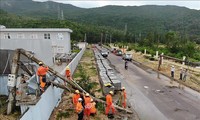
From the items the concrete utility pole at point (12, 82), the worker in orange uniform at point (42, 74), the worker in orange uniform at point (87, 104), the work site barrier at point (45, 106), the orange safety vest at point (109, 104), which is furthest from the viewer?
the concrete utility pole at point (12, 82)

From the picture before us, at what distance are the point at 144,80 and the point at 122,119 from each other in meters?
11.3

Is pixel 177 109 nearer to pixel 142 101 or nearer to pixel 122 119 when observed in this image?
pixel 142 101

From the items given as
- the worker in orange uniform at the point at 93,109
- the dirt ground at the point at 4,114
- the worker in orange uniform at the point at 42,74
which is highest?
the worker in orange uniform at the point at 42,74

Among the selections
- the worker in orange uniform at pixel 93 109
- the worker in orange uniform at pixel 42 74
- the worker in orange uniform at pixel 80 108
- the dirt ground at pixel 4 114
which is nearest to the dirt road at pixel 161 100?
the worker in orange uniform at pixel 93 109

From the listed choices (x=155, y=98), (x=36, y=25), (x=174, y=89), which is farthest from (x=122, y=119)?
(x=36, y=25)

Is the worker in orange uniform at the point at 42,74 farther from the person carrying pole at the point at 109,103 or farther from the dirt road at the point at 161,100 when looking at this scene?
the dirt road at the point at 161,100

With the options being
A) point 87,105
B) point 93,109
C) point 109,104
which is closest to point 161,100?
point 109,104

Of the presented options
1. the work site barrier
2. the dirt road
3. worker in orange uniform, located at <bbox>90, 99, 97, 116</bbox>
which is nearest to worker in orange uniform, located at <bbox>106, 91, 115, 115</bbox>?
worker in orange uniform, located at <bbox>90, 99, 97, 116</bbox>

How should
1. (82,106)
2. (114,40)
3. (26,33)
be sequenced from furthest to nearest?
(114,40), (26,33), (82,106)

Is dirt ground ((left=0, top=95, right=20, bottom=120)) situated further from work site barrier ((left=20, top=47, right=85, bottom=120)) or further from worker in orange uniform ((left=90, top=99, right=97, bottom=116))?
worker in orange uniform ((left=90, top=99, right=97, bottom=116))

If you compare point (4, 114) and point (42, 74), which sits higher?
point (42, 74)

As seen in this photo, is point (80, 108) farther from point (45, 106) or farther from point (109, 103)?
point (109, 103)

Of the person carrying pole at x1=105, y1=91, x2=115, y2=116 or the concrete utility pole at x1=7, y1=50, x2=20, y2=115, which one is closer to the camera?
the person carrying pole at x1=105, y1=91, x2=115, y2=116

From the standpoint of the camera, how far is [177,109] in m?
15.0
